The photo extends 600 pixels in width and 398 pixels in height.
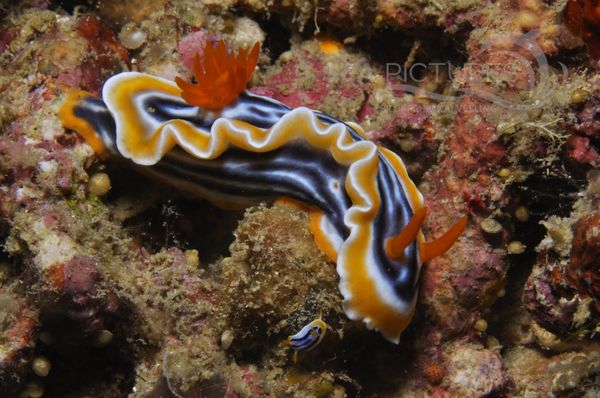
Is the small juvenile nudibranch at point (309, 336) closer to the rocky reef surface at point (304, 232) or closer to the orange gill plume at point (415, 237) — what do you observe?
the rocky reef surface at point (304, 232)

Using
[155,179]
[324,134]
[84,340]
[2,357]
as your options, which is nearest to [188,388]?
[84,340]

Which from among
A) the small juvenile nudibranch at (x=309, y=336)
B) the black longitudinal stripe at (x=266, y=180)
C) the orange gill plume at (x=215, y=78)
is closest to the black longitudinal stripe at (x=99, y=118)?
the black longitudinal stripe at (x=266, y=180)

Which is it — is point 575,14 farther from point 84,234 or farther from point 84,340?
point 84,340

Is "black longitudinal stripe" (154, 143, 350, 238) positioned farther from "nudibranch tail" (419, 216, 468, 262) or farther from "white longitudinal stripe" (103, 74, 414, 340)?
"nudibranch tail" (419, 216, 468, 262)

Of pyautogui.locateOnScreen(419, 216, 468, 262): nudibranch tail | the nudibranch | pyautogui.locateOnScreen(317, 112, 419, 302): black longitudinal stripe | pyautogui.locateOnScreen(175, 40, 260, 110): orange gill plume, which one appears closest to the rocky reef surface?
the nudibranch

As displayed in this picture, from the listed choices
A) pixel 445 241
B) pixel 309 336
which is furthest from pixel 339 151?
pixel 309 336

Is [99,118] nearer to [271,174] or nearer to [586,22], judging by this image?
[271,174]
